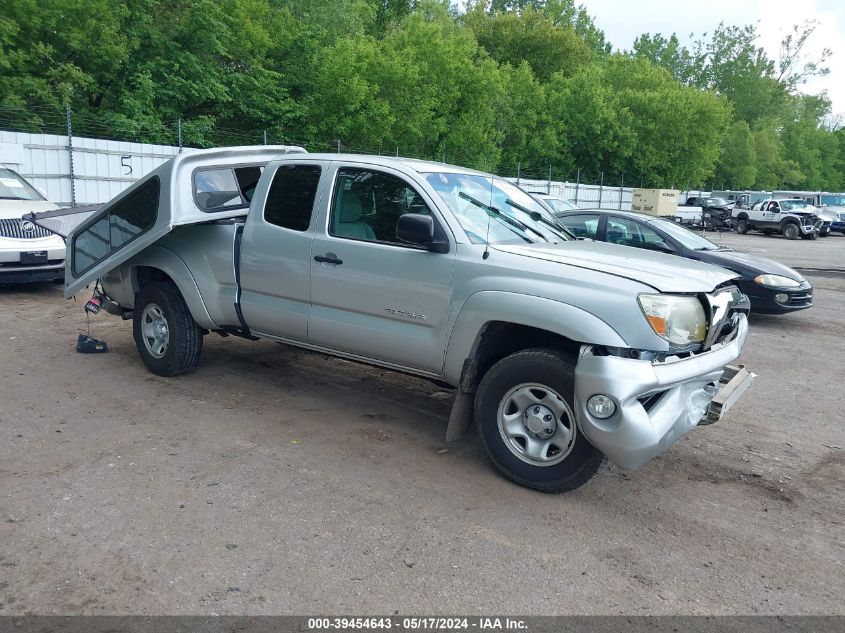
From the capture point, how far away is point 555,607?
10.3 feet

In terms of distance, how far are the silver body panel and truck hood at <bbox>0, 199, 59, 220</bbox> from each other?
4.48m

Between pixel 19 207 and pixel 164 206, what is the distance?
568 cm

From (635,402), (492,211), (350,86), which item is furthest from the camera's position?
(350,86)

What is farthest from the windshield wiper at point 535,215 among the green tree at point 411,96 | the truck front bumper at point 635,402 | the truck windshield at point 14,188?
the green tree at point 411,96

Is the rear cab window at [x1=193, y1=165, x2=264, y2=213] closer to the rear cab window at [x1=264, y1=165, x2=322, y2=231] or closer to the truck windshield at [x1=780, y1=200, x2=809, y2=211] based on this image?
the rear cab window at [x1=264, y1=165, x2=322, y2=231]

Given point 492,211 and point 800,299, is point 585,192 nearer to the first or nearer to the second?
point 800,299

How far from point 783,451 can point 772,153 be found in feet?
230

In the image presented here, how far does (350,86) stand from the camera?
90.2 ft

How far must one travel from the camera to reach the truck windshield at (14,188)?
10617mm

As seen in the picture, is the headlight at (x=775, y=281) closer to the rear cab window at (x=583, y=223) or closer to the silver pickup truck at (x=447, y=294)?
the rear cab window at (x=583, y=223)

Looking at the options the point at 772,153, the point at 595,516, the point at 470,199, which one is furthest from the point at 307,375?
the point at 772,153

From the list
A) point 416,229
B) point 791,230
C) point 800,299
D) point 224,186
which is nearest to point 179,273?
point 224,186

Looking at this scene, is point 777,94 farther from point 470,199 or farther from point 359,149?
point 470,199

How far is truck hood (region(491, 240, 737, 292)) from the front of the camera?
4.17 m
